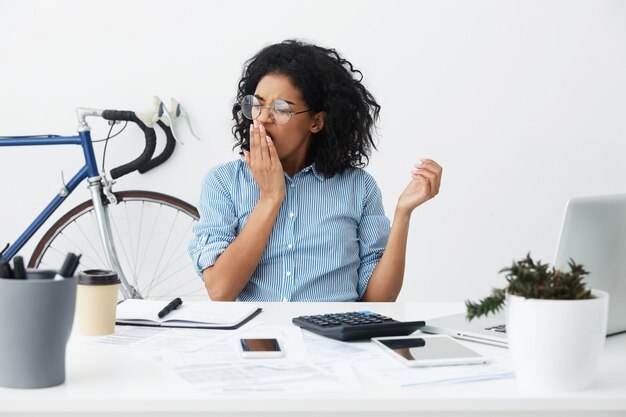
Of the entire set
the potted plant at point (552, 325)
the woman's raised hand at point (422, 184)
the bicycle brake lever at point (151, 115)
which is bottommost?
the potted plant at point (552, 325)

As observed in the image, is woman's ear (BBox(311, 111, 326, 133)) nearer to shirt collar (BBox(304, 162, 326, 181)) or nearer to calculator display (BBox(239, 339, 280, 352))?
shirt collar (BBox(304, 162, 326, 181))

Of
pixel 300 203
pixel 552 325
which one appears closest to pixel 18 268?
pixel 552 325

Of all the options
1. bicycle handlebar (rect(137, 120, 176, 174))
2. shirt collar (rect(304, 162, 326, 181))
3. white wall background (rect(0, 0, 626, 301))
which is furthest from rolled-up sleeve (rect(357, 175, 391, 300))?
bicycle handlebar (rect(137, 120, 176, 174))

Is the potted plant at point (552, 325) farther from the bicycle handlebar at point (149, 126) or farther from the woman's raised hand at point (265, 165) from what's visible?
the bicycle handlebar at point (149, 126)

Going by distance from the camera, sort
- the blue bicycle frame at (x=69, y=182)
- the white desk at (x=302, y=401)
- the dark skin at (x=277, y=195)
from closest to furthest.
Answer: the white desk at (x=302, y=401) < the dark skin at (x=277, y=195) < the blue bicycle frame at (x=69, y=182)

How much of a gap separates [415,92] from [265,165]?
158 centimetres

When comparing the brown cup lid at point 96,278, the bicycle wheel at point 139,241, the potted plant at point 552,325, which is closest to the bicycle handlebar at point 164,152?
the bicycle wheel at point 139,241

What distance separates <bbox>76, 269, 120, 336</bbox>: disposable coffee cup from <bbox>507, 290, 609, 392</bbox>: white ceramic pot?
0.61 metres

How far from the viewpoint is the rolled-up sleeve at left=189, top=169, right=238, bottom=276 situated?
70.3 inches

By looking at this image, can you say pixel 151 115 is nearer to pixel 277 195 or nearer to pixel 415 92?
pixel 415 92

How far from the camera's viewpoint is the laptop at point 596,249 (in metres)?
1.12

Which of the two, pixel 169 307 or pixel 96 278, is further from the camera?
pixel 169 307

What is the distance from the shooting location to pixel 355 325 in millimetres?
1207

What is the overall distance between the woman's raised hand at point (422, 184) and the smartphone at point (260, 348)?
0.69 m
